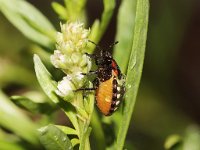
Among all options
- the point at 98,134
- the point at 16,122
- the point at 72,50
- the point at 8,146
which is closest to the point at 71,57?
the point at 72,50

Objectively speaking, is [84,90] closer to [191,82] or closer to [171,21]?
[171,21]

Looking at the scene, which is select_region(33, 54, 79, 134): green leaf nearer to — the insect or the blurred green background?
the insect

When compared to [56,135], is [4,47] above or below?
above

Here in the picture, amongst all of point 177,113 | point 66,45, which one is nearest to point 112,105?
point 66,45

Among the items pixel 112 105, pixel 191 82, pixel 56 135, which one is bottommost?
pixel 56 135

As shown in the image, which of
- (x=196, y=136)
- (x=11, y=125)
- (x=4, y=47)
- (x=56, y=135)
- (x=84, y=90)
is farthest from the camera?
(x=4, y=47)

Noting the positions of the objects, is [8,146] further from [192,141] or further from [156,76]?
[156,76]

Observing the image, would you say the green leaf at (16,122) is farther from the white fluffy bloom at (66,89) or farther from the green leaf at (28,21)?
Result: the white fluffy bloom at (66,89)

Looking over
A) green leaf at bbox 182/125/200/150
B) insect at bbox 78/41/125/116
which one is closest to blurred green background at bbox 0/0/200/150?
green leaf at bbox 182/125/200/150
